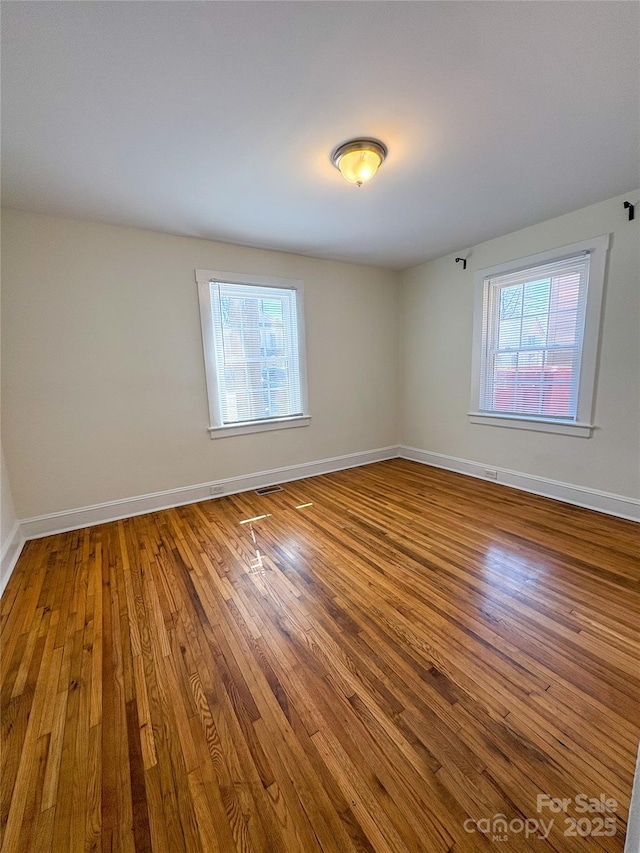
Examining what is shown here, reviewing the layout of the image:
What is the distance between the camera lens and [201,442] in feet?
11.8

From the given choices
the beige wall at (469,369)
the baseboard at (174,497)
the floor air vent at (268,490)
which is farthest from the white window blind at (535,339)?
the floor air vent at (268,490)

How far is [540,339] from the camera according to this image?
333 centimetres

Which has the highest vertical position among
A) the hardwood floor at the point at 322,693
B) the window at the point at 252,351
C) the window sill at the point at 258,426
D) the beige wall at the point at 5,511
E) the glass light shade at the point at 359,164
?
the glass light shade at the point at 359,164

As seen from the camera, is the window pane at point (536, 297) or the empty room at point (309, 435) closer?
the empty room at point (309, 435)

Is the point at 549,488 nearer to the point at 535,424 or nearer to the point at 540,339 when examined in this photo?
the point at 535,424

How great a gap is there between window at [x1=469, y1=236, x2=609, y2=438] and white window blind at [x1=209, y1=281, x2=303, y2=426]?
233 cm

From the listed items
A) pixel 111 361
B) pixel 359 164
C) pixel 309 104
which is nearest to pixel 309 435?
pixel 111 361

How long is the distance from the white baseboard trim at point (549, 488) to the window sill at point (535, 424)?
1.72 ft

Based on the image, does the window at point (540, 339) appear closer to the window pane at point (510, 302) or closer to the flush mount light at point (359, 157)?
the window pane at point (510, 302)

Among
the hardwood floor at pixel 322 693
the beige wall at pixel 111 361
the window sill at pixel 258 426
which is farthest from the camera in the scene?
the window sill at pixel 258 426

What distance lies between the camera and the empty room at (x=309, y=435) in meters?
1.09

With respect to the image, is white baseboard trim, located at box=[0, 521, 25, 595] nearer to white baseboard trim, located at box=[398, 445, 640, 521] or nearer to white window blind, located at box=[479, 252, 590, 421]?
white baseboard trim, located at box=[398, 445, 640, 521]

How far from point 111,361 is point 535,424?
4.42m

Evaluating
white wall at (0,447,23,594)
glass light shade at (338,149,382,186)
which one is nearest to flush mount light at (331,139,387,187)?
glass light shade at (338,149,382,186)
